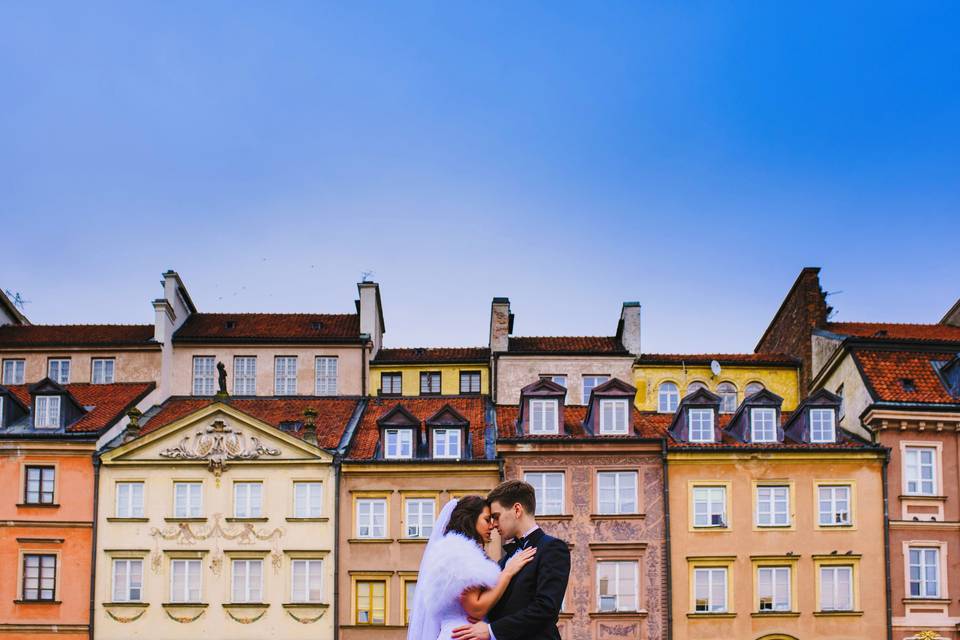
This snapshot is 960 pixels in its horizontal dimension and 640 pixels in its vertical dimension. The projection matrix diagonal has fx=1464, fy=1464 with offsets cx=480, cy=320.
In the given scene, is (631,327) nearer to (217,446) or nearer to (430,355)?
(430,355)

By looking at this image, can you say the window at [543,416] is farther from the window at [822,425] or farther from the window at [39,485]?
the window at [39,485]

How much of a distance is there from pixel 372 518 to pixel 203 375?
36.7ft

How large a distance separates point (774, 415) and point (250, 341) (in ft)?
61.6

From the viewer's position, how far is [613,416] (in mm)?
44906

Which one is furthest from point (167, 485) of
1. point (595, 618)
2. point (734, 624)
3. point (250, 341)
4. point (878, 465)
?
point (878, 465)

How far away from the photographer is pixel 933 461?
1741 inches

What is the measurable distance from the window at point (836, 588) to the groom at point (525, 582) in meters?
33.0

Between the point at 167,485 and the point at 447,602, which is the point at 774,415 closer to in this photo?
the point at 167,485

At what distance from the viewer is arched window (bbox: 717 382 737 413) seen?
51.6 m

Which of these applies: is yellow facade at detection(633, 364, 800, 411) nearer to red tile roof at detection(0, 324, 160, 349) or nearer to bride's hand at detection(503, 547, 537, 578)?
red tile roof at detection(0, 324, 160, 349)

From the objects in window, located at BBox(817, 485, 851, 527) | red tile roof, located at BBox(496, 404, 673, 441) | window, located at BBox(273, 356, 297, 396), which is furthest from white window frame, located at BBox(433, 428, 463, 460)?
window, located at BBox(817, 485, 851, 527)

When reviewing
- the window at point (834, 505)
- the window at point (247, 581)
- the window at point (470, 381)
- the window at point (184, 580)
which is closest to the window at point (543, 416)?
the window at point (470, 381)

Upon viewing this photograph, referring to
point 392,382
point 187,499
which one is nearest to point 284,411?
point 392,382

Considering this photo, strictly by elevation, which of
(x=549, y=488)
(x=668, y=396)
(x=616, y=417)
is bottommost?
(x=549, y=488)
